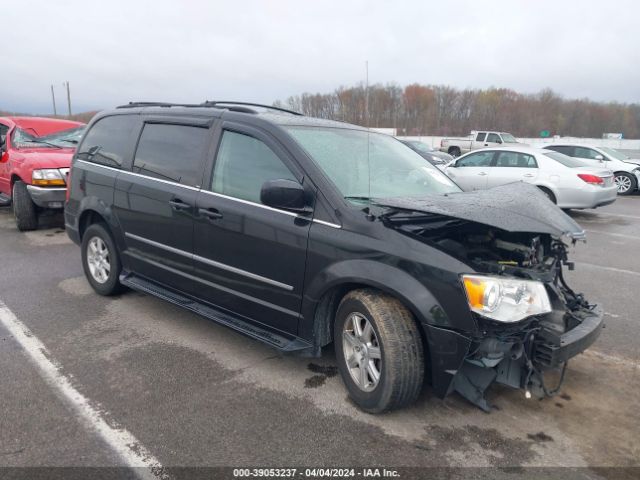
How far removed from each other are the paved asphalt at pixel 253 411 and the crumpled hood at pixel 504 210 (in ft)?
3.81

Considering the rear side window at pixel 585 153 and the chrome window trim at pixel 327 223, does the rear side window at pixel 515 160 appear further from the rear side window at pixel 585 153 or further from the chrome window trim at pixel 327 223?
the chrome window trim at pixel 327 223

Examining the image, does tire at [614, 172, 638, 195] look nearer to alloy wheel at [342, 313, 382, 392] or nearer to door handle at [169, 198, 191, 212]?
alloy wheel at [342, 313, 382, 392]

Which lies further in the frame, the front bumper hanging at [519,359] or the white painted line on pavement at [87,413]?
the front bumper hanging at [519,359]

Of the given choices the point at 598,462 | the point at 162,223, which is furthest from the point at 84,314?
the point at 598,462

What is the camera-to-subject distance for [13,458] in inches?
101

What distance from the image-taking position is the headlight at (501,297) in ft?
8.66

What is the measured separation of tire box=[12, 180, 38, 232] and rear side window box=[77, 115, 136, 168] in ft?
11.5

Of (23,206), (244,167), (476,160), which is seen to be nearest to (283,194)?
(244,167)

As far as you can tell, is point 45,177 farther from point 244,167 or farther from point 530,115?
point 530,115

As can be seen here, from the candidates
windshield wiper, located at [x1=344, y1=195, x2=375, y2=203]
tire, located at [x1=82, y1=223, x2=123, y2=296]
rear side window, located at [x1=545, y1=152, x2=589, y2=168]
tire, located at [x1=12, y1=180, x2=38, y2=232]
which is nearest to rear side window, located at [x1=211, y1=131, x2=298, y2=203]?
windshield wiper, located at [x1=344, y1=195, x2=375, y2=203]

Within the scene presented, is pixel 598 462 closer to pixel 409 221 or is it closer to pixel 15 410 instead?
pixel 409 221

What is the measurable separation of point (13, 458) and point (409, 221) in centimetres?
248

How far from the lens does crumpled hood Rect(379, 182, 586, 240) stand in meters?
2.74

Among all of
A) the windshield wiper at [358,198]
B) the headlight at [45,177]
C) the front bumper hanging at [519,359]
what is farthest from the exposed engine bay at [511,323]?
the headlight at [45,177]
